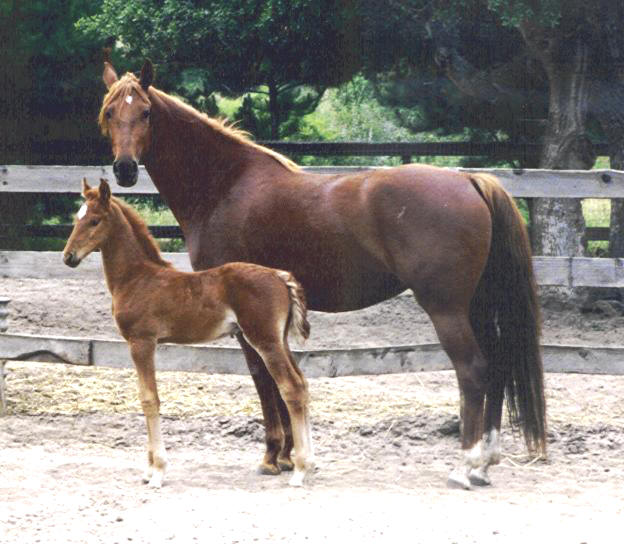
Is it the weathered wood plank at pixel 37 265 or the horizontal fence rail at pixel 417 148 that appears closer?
the weathered wood plank at pixel 37 265

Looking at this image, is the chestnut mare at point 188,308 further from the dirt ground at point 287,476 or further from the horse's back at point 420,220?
the horse's back at point 420,220

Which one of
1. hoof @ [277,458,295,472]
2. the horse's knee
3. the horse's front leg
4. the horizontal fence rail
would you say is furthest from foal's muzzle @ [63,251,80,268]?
the horizontal fence rail

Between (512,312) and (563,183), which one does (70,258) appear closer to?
(512,312)

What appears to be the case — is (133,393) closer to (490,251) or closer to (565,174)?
(490,251)

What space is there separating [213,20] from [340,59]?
4.45 feet

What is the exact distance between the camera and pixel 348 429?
243 inches

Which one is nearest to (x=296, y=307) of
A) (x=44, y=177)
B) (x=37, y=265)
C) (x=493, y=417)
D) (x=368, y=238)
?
(x=368, y=238)

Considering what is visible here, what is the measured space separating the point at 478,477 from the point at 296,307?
3.88 feet

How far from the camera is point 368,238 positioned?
17.0ft

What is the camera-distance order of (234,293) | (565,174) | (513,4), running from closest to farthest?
(234,293) < (565,174) < (513,4)

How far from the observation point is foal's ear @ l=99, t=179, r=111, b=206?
504cm

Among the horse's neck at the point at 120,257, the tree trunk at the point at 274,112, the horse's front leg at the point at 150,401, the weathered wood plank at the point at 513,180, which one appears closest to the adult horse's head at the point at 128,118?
the horse's neck at the point at 120,257

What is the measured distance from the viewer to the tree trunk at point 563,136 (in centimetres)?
948

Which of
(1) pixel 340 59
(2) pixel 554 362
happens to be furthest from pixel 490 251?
(1) pixel 340 59
